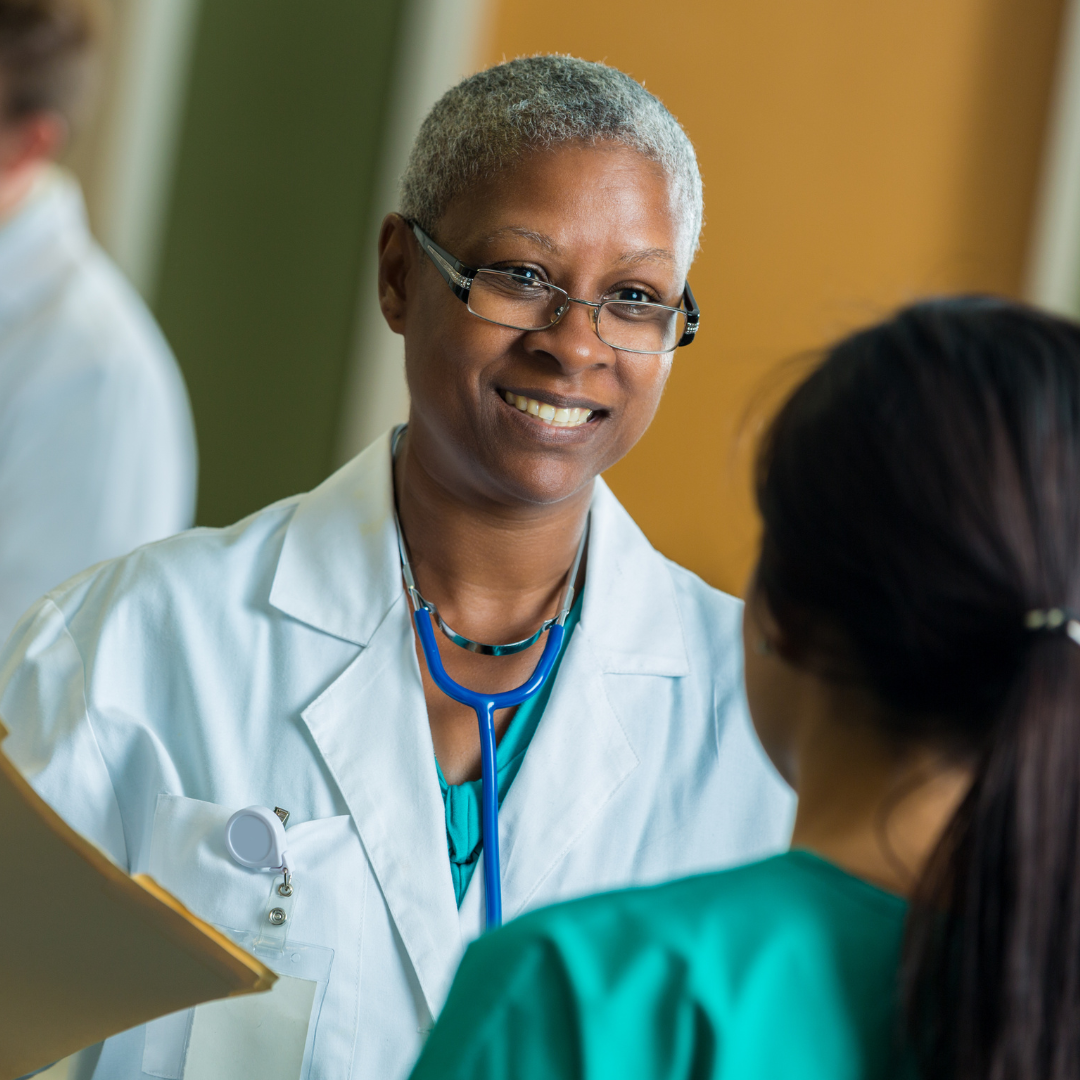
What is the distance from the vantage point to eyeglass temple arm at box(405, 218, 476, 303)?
130cm

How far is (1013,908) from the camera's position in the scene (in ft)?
2.25

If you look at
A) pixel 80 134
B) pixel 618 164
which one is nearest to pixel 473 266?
pixel 618 164

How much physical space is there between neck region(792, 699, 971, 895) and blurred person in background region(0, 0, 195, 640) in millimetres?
1698

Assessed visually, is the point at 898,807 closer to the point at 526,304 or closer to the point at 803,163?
the point at 526,304

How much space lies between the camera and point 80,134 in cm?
338

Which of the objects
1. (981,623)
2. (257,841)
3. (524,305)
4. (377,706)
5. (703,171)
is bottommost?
(257,841)

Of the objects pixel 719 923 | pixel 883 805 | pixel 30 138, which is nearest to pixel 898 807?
pixel 883 805

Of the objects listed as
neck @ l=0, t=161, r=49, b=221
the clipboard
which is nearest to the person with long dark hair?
the clipboard

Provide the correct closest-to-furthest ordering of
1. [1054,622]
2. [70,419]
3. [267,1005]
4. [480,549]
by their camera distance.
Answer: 1. [1054,622]
2. [267,1005]
3. [480,549]
4. [70,419]

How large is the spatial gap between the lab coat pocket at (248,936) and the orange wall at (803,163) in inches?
70.1

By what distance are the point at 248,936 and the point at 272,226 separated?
8.45ft

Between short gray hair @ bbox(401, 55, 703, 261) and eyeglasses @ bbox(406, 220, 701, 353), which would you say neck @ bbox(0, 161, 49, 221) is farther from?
eyeglasses @ bbox(406, 220, 701, 353)

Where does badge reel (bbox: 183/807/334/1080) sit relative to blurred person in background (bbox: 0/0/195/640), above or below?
below

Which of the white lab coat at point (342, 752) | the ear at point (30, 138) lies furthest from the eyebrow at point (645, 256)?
the ear at point (30, 138)
